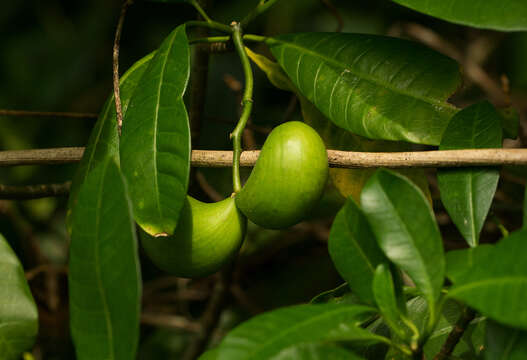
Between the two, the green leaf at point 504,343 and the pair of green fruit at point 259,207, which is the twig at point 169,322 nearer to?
the pair of green fruit at point 259,207

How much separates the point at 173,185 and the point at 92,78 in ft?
5.21

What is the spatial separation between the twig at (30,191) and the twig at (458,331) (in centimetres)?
70

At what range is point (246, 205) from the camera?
0.70 meters

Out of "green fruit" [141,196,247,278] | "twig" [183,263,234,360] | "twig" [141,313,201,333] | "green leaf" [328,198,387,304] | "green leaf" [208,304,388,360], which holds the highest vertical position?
"green leaf" [328,198,387,304]

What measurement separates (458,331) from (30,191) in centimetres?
75

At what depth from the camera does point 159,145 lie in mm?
659

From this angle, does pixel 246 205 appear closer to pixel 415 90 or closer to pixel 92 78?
pixel 415 90

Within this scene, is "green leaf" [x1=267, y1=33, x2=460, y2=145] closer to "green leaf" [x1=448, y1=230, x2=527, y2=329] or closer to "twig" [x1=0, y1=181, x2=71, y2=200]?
"green leaf" [x1=448, y1=230, x2=527, y2=329]

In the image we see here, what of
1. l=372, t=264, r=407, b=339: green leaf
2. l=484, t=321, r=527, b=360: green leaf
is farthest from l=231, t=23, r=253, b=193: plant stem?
l=484, t=321, r=527, b=360: green leaf

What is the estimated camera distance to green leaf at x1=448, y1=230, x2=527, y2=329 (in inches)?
16.9

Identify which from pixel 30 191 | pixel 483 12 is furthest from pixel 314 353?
pixel 30 191

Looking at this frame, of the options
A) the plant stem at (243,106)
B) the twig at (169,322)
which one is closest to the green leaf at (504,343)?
the plant stem at (243,106)

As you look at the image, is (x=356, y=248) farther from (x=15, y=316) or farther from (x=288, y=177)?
(x=15, y=316)

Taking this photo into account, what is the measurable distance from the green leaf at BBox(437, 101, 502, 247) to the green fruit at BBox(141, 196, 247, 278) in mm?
301
